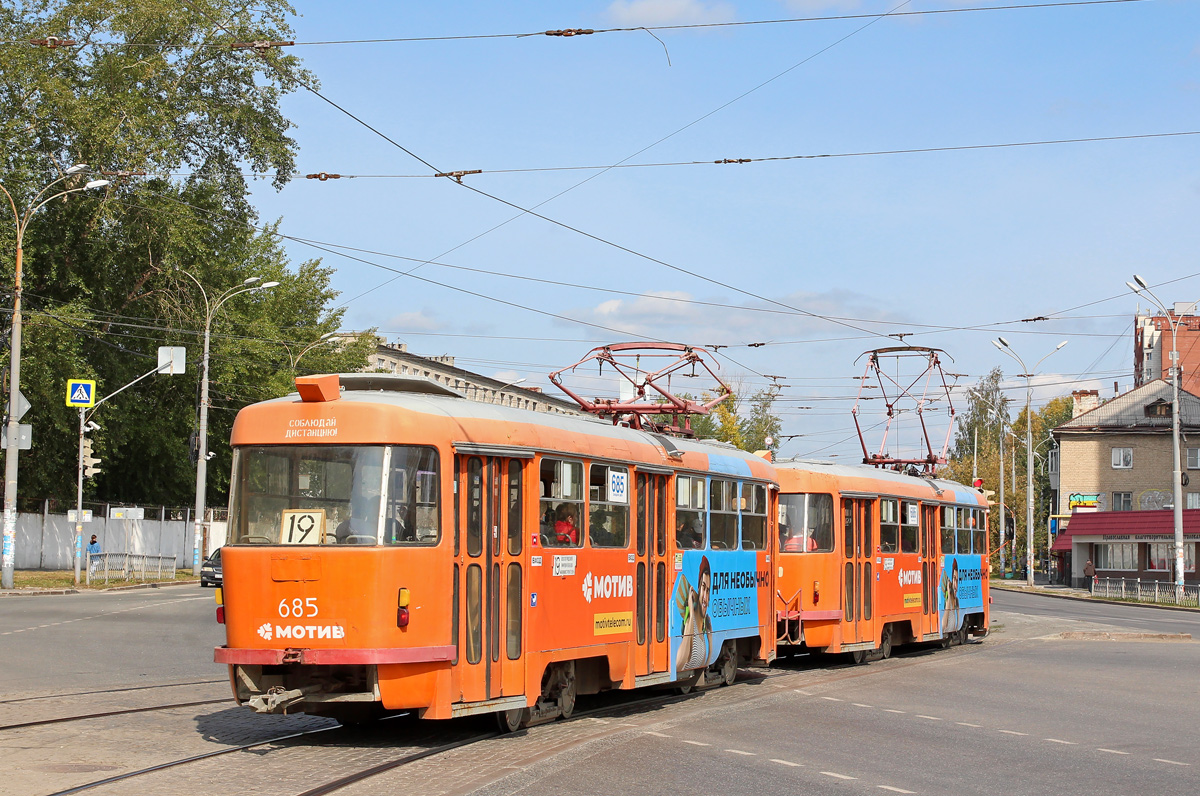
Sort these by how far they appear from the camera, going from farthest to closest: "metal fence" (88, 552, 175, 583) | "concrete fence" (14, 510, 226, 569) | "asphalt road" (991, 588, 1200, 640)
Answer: "concrete fence" (14, 510, 226, 569)
"metal fence" (88, 552, 175, 583)
"asphalt road" (991, 588, 1200, 640)

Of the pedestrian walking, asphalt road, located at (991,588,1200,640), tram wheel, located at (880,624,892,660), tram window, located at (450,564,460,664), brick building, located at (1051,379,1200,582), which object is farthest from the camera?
brick building, located at (1051,379,1200,582)

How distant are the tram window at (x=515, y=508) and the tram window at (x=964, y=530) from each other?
48.3 feet

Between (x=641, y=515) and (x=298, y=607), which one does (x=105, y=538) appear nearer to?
(x=641, y=515)

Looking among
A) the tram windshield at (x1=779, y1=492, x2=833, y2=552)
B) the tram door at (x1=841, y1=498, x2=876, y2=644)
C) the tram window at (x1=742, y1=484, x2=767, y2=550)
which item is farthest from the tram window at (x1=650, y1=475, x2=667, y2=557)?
the tram door at (x1=841, y1=498, x2=876, y2=644)

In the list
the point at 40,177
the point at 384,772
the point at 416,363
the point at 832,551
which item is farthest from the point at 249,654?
the point at 416,363

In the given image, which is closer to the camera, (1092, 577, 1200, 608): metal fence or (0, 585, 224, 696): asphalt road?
(0, 585, 224, 696): asphalt road

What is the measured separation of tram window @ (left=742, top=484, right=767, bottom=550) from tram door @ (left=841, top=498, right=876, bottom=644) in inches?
105

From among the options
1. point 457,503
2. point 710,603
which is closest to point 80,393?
point 710,603

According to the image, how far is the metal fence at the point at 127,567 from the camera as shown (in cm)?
4141

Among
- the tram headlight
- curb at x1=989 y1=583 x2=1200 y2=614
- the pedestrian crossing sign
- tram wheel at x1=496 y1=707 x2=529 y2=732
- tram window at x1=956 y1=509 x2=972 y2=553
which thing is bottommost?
curb at x1=989 y1=583 x2=1200 y2=614

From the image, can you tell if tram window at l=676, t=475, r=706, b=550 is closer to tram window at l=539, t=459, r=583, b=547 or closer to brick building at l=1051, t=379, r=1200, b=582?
tram window at l=539, t=459, r=583, b=547

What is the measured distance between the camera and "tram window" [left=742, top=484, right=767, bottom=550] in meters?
16.8

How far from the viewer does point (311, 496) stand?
10.7 m

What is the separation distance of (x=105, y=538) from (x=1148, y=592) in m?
37.9
